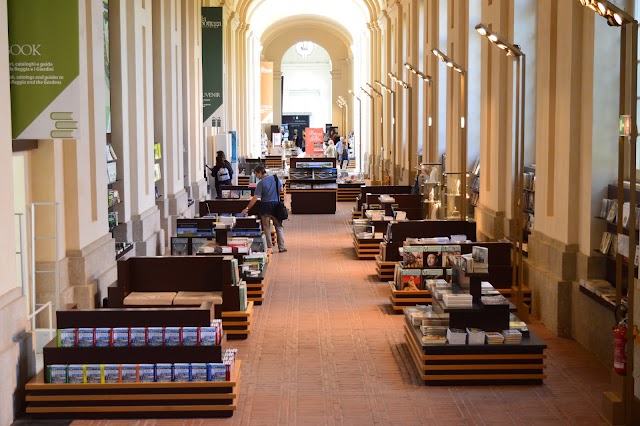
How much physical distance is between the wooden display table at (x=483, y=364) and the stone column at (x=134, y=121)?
19.3ft

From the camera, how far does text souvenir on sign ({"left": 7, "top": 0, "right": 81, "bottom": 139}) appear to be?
8258 mm

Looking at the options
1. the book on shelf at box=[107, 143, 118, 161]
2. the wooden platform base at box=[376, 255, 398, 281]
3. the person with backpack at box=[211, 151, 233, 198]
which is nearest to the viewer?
the book on shelf at box=[107, 143, 118, 161]

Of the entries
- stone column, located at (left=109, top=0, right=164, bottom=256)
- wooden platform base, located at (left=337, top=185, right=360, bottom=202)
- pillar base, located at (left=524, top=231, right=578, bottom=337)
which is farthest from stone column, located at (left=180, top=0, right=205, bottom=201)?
pillar base, located at (left=524, top=231, right=578, bottom=337)

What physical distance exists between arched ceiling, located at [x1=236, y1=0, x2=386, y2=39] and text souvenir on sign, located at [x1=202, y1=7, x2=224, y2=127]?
12.2m

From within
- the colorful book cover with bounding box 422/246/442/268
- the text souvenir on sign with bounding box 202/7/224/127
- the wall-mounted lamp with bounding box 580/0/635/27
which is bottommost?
the colorful book cover with bounding box 422/246/442/268

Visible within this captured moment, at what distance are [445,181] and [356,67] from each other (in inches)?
1241

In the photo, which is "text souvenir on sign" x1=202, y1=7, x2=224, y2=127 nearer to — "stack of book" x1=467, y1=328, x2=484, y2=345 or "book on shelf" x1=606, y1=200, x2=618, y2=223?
"book on shelf" x1=606, y1=200, x2=618, y2=223

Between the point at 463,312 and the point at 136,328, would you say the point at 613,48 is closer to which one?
the point at 463,312

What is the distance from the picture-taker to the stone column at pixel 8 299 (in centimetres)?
752

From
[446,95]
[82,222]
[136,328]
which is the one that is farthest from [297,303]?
[446,95]

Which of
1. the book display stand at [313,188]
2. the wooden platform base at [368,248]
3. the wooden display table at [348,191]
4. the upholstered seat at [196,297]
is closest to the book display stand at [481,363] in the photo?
the upholstered seat at [196,297]

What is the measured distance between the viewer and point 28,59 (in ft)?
27.2

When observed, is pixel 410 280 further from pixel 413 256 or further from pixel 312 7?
pixel 312 7

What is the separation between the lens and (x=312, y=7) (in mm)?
49812
